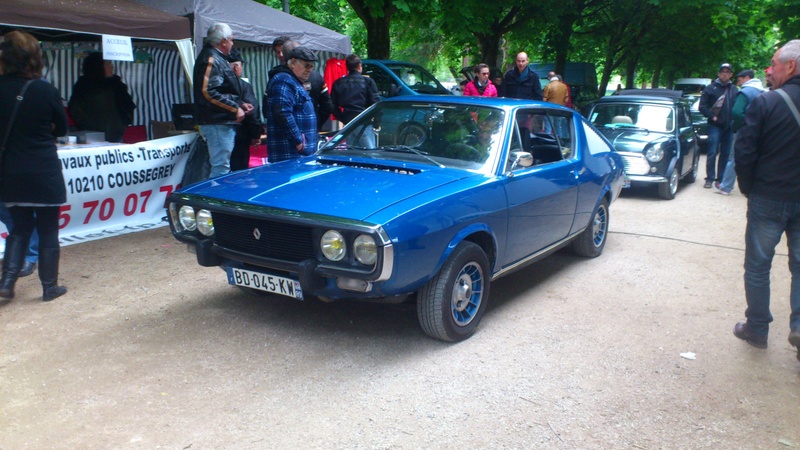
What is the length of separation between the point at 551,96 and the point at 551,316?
807 cm

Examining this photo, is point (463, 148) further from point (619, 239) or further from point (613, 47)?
point (613, 47)

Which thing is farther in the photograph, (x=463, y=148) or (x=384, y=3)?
(x=384, y=3)

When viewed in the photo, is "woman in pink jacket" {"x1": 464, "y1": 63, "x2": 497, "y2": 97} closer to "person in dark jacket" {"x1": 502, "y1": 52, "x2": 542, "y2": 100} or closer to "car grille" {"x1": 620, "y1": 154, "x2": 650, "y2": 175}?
"person in dark jacket" {"x1": 502, "y1": 52, "x2": 542, "y2": 100}

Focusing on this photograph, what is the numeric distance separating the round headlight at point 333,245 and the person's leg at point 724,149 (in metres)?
9.06

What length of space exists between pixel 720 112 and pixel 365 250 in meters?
9.12

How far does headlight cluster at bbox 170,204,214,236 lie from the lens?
14.7 feet

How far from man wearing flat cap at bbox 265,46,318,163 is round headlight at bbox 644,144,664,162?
5.73 m

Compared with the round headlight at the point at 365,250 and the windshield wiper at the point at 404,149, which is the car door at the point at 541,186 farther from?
the round headlight at the point at 365,250

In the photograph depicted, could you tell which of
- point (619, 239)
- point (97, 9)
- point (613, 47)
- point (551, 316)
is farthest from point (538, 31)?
point (551, 316)

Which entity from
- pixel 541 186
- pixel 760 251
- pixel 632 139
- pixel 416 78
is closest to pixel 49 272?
pixel 541 186

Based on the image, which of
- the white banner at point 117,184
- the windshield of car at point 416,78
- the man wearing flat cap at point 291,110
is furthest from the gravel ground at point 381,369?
the windshield of car at point 416,78

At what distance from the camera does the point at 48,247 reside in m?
5.07

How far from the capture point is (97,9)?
718 centimetres

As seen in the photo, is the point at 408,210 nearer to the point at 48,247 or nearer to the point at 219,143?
the point at 48,247
